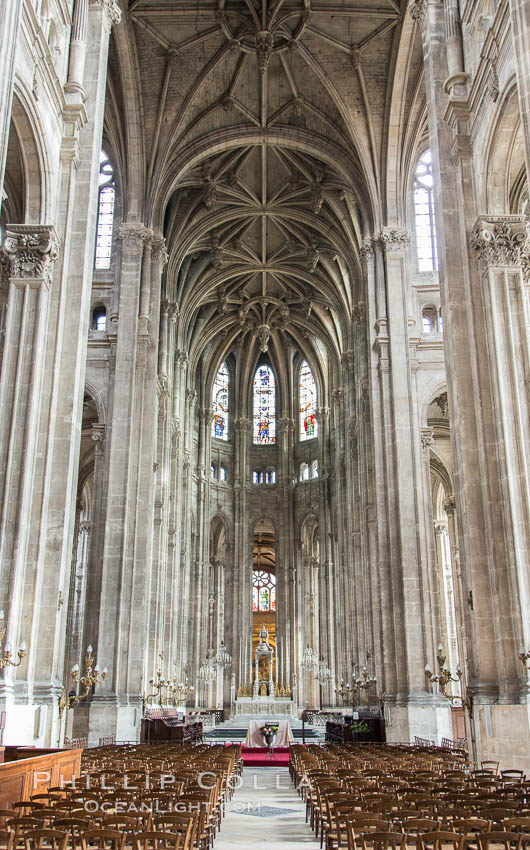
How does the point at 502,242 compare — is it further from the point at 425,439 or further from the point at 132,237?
the point at 132,237

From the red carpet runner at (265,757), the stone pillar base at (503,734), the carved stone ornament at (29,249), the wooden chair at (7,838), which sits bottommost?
the red carpet runner at (265,757)

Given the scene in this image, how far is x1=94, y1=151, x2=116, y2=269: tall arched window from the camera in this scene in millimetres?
34875

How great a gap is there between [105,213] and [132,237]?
351 cm

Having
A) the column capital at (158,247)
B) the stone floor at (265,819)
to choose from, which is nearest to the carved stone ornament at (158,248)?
the column capital at (158,247)

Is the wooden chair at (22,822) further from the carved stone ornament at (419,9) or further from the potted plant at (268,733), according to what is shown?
the potted plant at (268,733)

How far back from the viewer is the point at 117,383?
3045 cm

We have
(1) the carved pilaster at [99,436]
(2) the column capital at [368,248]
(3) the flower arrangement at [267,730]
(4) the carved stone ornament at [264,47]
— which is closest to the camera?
(1) the carved pilaster at [99,436]

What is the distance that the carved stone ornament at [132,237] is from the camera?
32.8 m

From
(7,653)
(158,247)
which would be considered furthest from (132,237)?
(7,653)

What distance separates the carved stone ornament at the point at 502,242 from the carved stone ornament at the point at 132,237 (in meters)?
17.6

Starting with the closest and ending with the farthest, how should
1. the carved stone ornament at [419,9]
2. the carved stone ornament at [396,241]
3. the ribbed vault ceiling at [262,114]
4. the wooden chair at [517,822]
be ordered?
1. the wooden chair at [517,822]
2. the carved stone ornament at [419,9]
3. the ribbed vault ceiling at [262,114]
4. the carved stone ornament at [396,241]

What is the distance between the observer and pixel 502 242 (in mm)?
18484

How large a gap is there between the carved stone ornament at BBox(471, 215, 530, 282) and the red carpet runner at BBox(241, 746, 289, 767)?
1924cm

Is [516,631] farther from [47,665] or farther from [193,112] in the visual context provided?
[193,112]
